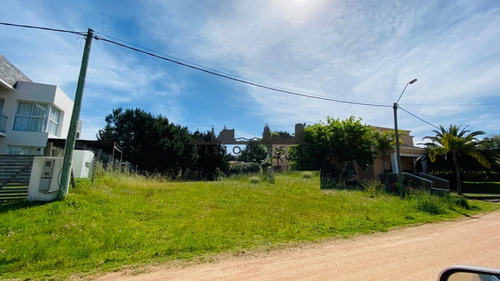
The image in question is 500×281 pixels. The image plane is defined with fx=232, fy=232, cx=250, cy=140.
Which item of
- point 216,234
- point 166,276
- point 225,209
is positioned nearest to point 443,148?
point 225,209

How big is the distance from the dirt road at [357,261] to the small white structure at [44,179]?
16.7 feet

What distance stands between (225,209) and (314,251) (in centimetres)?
403

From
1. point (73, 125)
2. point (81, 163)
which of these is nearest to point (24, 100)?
point (81, 163)

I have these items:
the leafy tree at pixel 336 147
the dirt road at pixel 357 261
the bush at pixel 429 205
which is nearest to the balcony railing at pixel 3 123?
the dirt road at pixel 357 261

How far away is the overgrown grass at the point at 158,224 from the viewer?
4410 millimetres

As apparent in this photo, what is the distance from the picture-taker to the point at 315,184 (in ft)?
52.1

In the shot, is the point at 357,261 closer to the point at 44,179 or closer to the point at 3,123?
the point at 44,179

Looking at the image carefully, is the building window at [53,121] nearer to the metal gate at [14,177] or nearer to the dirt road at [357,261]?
the metal gate at [14,177]

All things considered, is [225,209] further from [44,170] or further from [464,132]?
[464,132]

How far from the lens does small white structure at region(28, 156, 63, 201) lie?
7055 millimetres

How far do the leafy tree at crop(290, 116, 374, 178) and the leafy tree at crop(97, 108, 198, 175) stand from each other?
1305cm

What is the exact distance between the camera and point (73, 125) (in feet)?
25.3

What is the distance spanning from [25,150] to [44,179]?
1191cm

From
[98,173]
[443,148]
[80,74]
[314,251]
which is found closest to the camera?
[314,251]
